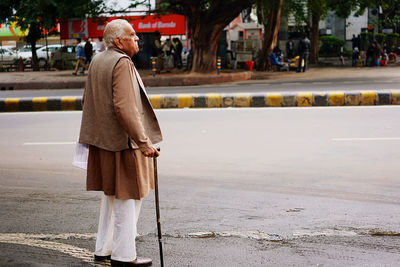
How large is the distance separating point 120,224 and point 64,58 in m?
33.8

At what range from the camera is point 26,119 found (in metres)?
12.6

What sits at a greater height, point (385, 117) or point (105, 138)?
point (105, 138)

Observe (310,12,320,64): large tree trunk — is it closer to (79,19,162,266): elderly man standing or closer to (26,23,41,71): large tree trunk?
(26,23,41,71): large tree trunk

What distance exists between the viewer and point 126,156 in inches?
156

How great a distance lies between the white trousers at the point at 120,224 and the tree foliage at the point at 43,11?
20464mm

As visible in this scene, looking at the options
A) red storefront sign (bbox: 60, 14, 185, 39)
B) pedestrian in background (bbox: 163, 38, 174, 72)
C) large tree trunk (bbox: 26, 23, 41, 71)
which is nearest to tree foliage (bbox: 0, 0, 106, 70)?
large tree trunk (bbox: 26, 23, 41, 71)

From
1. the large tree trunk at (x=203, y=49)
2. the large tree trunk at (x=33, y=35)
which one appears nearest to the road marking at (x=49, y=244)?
the large tree trunk at (x=203, y=49)

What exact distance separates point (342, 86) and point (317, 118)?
23.7 feet

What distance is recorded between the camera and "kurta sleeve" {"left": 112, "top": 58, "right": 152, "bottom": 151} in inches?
150

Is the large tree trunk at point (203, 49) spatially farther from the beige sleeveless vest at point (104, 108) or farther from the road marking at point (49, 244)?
the beige sleeveless vest at point (104, 108)

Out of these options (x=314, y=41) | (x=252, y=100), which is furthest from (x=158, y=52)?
A: (x=252, y=100)

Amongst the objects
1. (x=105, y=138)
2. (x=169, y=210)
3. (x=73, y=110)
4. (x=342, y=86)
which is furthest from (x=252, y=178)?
(x=342, y=86)

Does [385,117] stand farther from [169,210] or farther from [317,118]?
[169,210]

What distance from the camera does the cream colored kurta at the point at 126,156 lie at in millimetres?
3820
